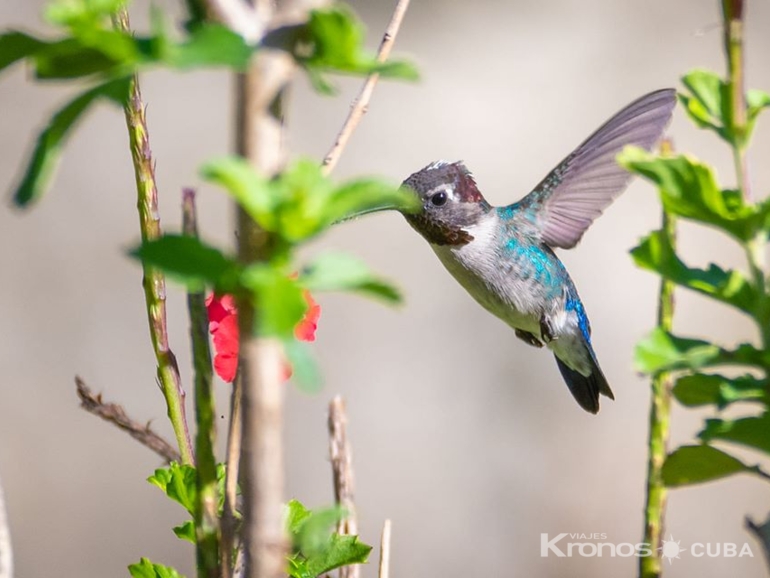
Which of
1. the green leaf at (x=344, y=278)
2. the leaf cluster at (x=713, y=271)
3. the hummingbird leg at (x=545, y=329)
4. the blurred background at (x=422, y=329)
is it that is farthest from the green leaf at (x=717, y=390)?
the blurred background at (x=422, y=329)

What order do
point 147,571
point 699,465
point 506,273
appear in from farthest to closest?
point 506,273 → point 147,571 → point 699,465

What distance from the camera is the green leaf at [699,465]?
714 millimetres

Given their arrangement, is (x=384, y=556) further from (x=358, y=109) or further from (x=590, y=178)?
(x=590, y=178)

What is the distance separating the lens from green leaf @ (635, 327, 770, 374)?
59cm

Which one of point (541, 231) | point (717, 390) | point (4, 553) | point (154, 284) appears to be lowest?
point (4, 553)

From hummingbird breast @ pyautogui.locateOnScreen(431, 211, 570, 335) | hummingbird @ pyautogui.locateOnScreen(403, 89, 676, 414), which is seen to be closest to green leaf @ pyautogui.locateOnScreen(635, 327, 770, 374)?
hummingbird @ pyautogui.locateOnScreen(403, 89, 676, 414)

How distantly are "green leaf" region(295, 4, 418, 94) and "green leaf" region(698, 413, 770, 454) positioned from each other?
0.29m

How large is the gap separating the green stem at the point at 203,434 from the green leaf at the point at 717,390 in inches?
11.6

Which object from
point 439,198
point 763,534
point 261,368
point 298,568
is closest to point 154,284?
point 298,568

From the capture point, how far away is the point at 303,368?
1.47 ft

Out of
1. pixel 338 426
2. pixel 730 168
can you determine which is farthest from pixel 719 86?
pixel 730 168

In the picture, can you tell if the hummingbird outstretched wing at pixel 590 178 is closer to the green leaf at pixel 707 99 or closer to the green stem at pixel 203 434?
the green leaf at pixel 707 99

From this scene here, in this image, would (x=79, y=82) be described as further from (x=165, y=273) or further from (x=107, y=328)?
(x=107, y=328)

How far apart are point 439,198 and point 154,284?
1.09 m
